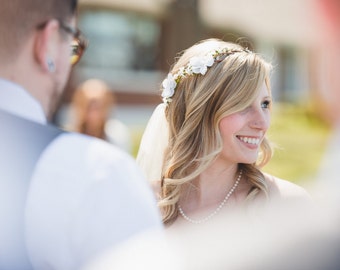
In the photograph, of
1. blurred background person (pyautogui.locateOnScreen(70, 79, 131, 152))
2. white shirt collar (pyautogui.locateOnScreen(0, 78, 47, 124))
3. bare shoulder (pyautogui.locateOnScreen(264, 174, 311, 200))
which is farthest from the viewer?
blurred background person (pyautogui.locateOnScreen(70, 79, 131, 152))

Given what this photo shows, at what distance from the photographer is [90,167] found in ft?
4.39

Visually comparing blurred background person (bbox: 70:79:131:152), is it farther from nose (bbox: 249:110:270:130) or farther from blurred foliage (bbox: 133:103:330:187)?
nose (bbox: 249:110:270:130)

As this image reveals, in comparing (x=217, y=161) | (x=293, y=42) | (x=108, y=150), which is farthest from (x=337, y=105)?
(x=293, y=42)

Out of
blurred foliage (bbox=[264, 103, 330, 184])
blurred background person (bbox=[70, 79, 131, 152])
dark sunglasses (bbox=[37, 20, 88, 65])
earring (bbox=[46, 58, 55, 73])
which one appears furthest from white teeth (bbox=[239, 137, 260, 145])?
blurred foliage (bbox=[264, 103, 330, 184])

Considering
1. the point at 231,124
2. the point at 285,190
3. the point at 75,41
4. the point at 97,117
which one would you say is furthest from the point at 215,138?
the point at 97,117

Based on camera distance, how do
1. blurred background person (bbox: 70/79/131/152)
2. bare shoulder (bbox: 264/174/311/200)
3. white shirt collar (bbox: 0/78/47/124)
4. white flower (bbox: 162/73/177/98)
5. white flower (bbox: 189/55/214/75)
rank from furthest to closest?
blurred background person (bbox: 70/79/131/152) < white flower (bbox: 162/73/177/98) < white flower (bbox: 189/55/214/75) < bare shoulder (bbox: 264/174/311/200) < white shirt collar (bbox: 0/78/47/124)

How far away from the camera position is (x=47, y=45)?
150 cm

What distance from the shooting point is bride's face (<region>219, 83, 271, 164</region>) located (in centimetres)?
260

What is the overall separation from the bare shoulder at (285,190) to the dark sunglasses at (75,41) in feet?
3.79

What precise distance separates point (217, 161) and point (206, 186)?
122 millimetres

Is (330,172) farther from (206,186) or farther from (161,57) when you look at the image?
(161,57)

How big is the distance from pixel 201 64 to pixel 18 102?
135cm

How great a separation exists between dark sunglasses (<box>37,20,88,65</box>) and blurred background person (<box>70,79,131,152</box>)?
3.67m

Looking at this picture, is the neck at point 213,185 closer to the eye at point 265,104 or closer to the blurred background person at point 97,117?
the eye at point 265,104
